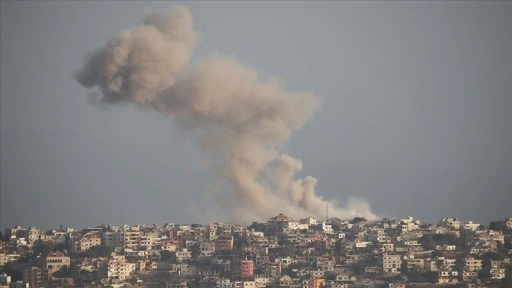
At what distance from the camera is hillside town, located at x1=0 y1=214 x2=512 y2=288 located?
2498 inches

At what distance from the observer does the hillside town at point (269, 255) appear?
2498 inches

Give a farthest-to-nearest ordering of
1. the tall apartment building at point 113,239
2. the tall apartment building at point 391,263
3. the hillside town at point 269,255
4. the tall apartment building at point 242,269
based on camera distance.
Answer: the tall apartment building at point 113,239, the tall apartment building at point 391,263, the tall apartment building at point 242,269, the hillside town at point 269,255

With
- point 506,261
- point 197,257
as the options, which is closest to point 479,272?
point 506,261

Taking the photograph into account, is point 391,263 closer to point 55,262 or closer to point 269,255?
point 269,255

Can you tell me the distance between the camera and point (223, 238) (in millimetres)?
71312

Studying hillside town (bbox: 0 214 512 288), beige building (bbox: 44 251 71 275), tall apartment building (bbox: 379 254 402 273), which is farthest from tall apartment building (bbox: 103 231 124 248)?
tall apartment building (bbox: 379 254 402 273)

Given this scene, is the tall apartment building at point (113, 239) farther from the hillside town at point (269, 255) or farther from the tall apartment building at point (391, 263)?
the tall apartment building at point (391, 263)

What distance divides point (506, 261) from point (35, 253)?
17884 mm

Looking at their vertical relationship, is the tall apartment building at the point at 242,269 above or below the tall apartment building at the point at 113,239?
below

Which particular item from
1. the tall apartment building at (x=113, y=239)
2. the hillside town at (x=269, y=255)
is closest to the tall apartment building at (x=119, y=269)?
the hillside town at (x=269, y=255)

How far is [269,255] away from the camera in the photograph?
6850cm

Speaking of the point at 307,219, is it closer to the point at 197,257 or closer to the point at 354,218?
the point at 354,218

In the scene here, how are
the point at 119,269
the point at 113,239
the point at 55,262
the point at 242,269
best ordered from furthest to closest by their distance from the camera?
the point at 113,239
the point at 55,262
the point at 119,269
the point at 242,269

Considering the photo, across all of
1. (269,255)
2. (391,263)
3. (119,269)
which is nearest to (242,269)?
(269,255)
